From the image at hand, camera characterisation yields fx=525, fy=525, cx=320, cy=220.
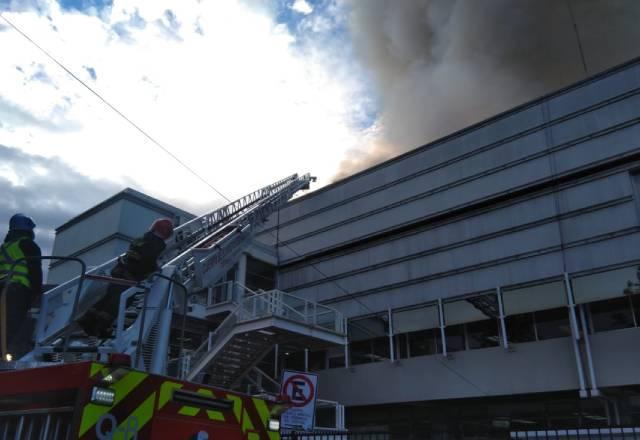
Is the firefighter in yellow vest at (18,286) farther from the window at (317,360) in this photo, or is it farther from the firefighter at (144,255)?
the window at (317,360)

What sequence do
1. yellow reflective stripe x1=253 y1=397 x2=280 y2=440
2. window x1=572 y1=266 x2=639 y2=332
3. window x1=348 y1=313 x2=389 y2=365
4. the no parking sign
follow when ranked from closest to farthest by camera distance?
yellow reflective stripe x1=253 y1=397 x2=280 y2=440 < the no parking sign < window x1=572 y1=266 x2=639 y2=332 < window x1=348 y1=313 x2=389 y2=365

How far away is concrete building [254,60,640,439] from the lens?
16.6 metres

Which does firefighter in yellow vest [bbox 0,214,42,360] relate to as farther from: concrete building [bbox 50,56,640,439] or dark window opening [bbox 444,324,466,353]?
dark window opening [bbox 444,324,466,353]

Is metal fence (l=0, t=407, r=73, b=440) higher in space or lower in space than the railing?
lower

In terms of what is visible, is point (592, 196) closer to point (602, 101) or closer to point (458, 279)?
point (602, 101)

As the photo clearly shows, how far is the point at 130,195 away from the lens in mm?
22641

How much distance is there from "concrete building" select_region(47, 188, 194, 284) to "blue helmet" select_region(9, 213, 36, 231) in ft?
53.9

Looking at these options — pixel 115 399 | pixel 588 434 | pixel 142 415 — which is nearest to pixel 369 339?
pixel 588 434

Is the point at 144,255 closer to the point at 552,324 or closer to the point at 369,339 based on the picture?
the point at 552,324

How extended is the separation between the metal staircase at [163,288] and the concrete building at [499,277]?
16.2 feet

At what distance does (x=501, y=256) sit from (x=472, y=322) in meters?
2.62

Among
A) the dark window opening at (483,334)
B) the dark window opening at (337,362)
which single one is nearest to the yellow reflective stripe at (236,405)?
the dark window opening at (483,334)

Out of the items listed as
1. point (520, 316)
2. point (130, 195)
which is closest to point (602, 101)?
point (520, 316)

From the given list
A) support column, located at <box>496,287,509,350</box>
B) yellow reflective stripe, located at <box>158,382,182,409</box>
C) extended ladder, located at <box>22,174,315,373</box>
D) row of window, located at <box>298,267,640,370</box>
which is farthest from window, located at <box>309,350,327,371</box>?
yellow reflective stripe, located at <box>158,382,182,409</box>
